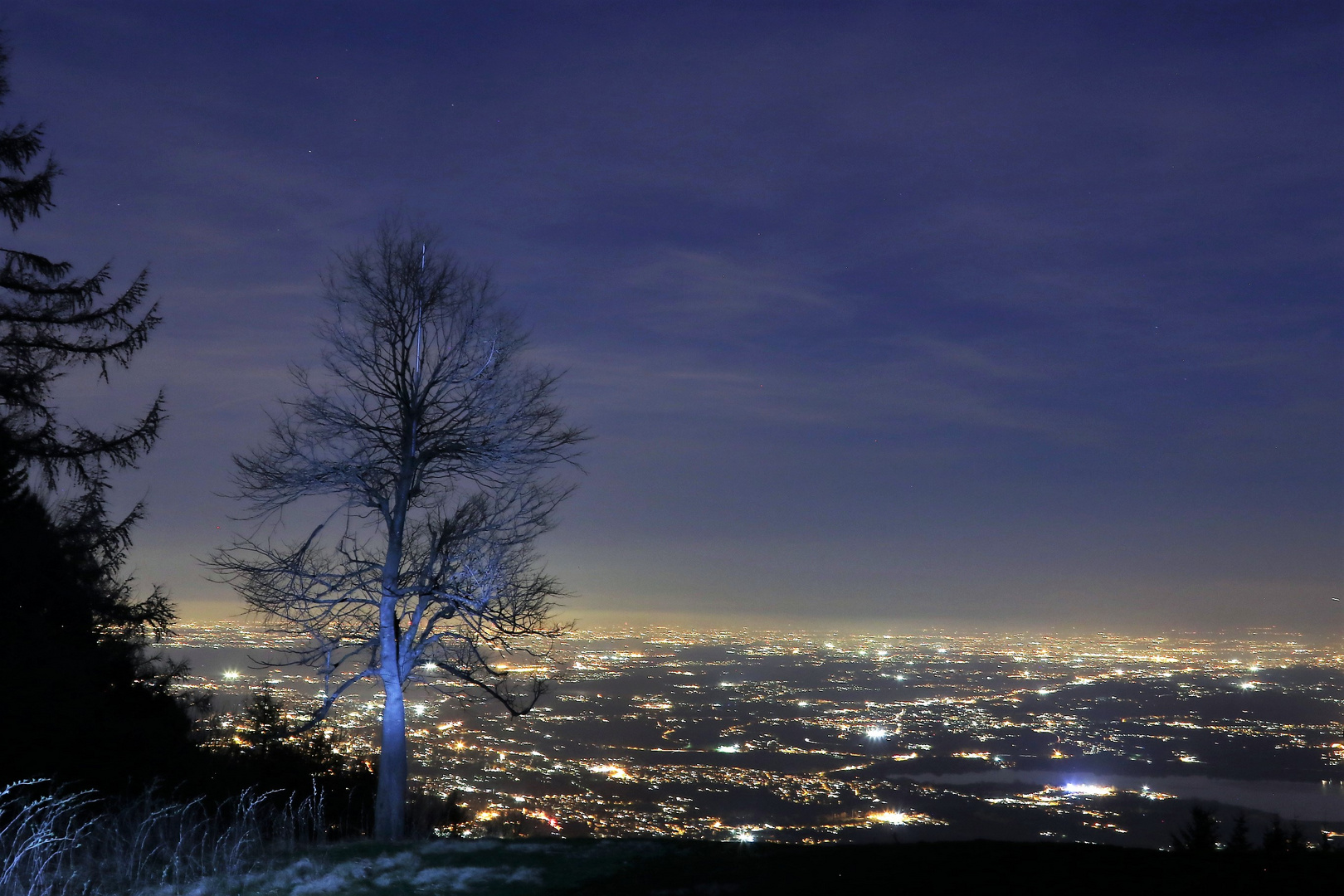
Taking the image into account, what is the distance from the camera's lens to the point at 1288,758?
2012 inches

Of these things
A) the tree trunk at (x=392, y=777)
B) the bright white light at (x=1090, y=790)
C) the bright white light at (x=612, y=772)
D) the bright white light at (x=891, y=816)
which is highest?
the tree trunk at (x=392, y=777)

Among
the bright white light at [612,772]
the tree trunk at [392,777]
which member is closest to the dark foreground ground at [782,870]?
the tree trunk at [392,777]

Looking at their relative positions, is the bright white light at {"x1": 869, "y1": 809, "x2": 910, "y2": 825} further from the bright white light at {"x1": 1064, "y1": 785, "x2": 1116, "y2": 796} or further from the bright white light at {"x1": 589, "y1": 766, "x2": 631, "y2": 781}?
the bright white light at {"x1": 1064, "y1": 785, "x2": 1116, "y2": 796}

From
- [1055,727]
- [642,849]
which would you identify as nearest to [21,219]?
[642,849]

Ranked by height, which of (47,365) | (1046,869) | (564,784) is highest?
(47,365)

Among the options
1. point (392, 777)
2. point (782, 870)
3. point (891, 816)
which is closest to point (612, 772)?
point (891, 816)

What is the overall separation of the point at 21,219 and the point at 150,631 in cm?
757

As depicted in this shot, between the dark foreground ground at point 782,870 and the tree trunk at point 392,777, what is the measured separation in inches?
123

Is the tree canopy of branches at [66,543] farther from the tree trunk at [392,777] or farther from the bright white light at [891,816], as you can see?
the bright white light at [891,816]

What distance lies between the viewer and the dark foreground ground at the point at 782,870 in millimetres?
5824

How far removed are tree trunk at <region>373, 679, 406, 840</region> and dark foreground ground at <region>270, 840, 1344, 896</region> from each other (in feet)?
10.2

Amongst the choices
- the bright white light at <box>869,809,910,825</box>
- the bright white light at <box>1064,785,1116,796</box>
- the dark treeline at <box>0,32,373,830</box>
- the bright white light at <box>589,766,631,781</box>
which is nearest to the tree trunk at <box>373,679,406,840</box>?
the dark treeline at <box>0,32,373,830</box>

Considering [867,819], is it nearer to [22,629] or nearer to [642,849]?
[642,849]

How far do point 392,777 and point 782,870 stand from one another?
7808 mm
